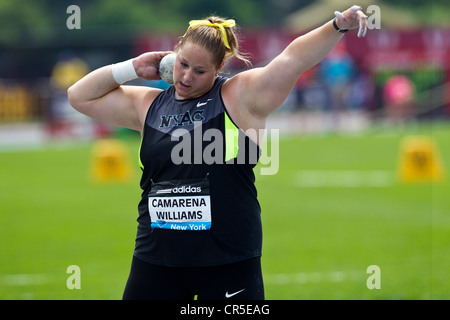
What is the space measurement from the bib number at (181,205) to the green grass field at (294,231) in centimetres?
306

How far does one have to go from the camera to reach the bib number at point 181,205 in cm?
378

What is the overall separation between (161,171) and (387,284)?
3.84 metres

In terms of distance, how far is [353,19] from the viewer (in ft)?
11.8

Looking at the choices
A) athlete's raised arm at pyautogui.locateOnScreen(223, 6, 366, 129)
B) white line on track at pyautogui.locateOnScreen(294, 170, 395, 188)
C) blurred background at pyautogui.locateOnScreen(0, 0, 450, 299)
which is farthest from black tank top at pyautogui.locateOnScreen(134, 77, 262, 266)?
white line on track at pyautogui.locateOnScreen(294, 170, 395, 188)

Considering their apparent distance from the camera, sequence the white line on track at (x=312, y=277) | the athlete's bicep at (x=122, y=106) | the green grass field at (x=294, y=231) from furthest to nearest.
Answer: the white line on track at (x=312, y=277)
the green grass field at (x=294, y=231)
the athlete's bicep at (x=122, y=106)

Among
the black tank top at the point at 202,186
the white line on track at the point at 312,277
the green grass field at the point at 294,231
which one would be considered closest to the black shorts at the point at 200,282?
the black tank top at the point at 202,186

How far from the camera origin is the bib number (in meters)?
3.78

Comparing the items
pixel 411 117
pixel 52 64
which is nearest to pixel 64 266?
pixel 411 117

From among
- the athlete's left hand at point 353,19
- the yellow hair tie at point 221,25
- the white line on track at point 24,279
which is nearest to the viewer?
the athlete's left hand at point 353,19

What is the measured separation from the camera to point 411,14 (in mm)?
51688

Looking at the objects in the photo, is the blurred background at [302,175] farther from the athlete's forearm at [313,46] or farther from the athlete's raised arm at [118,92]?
the athlete's forearm at [313,46]

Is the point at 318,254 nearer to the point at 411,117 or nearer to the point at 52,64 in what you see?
the point at 411,117

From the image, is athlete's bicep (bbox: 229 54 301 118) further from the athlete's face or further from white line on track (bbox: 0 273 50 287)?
white line on track (bbox: 0 273 50 287)

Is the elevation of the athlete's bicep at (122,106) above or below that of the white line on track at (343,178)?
above
